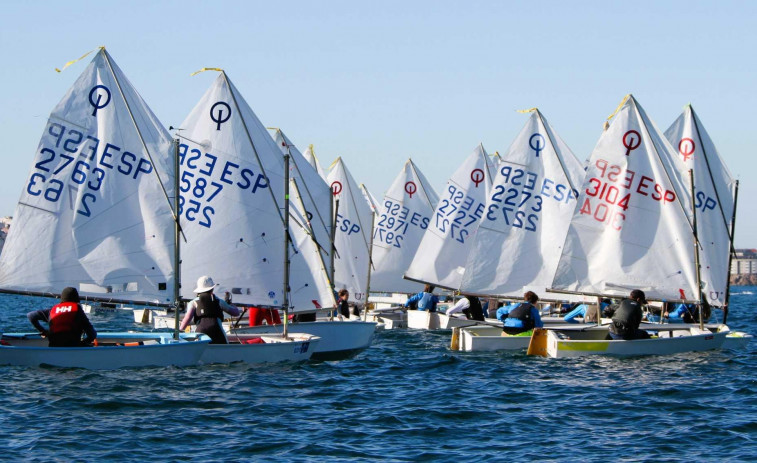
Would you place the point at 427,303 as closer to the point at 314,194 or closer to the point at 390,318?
the point at 390,318

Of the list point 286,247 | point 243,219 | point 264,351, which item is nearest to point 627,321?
point 286,247

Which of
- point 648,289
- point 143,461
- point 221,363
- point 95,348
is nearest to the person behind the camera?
point 143,461

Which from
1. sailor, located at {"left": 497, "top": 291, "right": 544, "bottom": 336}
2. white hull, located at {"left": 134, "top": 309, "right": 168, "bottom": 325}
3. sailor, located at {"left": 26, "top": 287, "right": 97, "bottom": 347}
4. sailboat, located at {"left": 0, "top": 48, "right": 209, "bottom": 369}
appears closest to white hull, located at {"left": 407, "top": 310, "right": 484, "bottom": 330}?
sailor, located at {"left": 497, "top": 291, "right": 544, "bottom": 336}

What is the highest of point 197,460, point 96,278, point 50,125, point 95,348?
point 50,125

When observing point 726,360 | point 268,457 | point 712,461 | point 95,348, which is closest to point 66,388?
point 95,348

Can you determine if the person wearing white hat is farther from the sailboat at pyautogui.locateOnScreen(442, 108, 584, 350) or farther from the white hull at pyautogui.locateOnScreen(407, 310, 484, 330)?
the white hull at pyautogui.locateOnScreen(407, 310, 484, 330)

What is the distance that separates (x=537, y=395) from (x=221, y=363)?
21.3 ft

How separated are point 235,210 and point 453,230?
17.0 meters

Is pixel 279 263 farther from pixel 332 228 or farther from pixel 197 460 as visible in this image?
pixel 197 460

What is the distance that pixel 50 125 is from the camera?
22.2 metres

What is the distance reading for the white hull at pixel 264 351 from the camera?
2131 cm

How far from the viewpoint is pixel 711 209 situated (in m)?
28.0

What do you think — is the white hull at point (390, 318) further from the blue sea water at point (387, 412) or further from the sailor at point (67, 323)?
the sailor at point (67, 323)

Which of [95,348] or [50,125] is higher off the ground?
[50,125]
